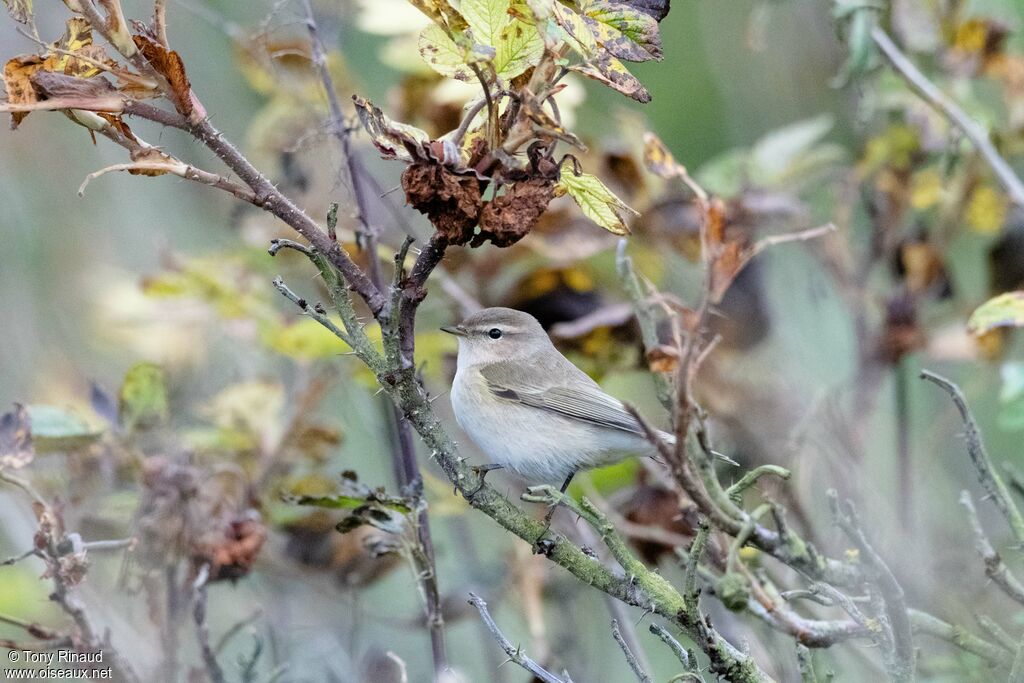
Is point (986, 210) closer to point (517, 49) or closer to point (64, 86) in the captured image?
point (517, 49)

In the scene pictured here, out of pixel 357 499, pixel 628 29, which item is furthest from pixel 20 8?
pixel 357 499

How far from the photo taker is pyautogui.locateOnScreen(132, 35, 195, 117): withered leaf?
145 centimetres

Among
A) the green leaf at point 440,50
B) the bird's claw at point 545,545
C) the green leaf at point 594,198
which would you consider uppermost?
the green leaf at point 440,50

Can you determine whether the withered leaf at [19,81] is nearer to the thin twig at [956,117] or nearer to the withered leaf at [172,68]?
the withered leaf at [172,68]

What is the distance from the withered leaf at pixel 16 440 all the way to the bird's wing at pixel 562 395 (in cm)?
155

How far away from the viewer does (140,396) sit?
2.93 m

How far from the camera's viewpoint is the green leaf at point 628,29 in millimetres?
1464

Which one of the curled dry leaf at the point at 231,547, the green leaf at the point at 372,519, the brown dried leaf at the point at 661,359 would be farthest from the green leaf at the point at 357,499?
the brown dried leaf at the point at 661,359

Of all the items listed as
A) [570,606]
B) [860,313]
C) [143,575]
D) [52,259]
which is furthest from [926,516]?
[52,259]

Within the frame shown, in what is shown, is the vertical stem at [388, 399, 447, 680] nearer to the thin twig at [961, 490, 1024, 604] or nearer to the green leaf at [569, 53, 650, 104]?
the green leaf at [569, 53, 650, 104]

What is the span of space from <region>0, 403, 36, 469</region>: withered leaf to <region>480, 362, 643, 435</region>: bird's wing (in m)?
1.55

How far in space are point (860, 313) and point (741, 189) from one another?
597mm

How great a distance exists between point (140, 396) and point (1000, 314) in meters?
2.28

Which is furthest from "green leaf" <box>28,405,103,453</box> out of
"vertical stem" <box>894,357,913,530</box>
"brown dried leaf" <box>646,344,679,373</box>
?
"vertical stem" <box>894,357,913,530</box>
